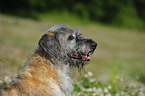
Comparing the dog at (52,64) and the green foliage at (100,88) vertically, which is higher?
the dog at (52,64)

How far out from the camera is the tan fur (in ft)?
8.91

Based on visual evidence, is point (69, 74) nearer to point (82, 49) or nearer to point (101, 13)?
point (82, 49)

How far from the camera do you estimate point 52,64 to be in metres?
2.99

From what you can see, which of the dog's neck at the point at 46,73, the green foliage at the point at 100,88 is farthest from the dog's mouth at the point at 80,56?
the green foliage at the point at 100,88

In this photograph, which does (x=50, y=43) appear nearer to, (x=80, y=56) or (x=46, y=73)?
(x=46, y=73)

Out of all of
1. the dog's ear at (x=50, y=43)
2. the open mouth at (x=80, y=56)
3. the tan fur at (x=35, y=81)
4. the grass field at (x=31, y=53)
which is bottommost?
the grass field at (x=31, y=53)

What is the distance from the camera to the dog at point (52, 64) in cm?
276

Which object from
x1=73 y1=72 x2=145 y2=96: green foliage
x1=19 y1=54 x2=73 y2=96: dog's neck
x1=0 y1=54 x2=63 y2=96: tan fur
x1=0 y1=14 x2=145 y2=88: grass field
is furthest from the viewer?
x1=0 y1=14 x2=145 y2=88: grass field

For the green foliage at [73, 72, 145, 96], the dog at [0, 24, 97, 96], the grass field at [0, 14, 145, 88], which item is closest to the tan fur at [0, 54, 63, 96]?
the dog at [0, 24, 97, 96]

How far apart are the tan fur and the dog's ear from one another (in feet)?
0.53

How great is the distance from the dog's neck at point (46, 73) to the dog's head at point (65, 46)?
0.34 feet

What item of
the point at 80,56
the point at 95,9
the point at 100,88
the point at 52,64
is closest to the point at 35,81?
the point at 52,64

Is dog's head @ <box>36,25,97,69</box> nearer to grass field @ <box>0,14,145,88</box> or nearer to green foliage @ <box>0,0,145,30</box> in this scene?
grass field @ <box>0,14,145,88</box>

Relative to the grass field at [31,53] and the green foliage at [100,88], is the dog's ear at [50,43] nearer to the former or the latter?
the grass field at [31,53]
